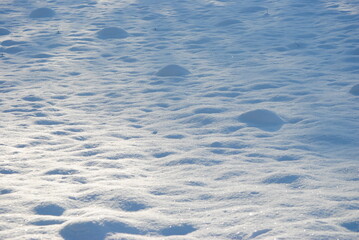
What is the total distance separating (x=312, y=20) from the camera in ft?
29.2

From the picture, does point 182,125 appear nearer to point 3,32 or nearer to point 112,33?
point 112,33

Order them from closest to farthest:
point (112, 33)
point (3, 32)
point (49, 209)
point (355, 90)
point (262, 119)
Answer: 1. point (49, 209)
2. point (262, 119)
3. point (355, 90)
4. point (112, 33)
5. point (3, 32)

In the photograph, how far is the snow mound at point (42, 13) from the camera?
10.1m

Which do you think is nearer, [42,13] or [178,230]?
[178,230]

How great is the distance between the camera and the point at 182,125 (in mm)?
4824

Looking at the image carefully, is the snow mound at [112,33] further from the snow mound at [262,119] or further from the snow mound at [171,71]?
the snow mound at [262,119]

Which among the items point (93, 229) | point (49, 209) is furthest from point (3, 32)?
point (93, 229)

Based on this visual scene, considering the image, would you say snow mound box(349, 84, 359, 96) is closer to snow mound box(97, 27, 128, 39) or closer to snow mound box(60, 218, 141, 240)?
snow mound box(60, 218, 141, 240)

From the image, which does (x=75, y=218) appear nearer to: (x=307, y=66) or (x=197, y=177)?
(x=197, y=177)

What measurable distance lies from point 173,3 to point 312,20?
335 centimetres

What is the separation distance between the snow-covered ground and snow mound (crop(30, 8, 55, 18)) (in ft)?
1.18

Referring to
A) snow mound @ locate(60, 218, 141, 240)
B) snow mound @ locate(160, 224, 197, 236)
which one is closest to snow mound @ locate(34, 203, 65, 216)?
snow mound @ locate(60, 218, 141, 240)

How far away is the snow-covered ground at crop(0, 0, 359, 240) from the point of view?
2885 mm

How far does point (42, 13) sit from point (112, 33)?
7.91 feet
